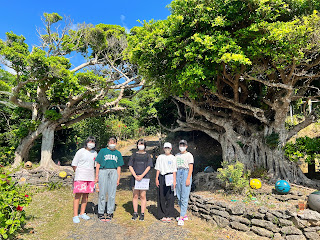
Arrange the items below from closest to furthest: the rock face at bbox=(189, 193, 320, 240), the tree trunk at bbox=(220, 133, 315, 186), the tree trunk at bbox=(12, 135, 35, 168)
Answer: the rock face at bbox=(189, 193, 320, 240) → the tree trunk at bbox=(220, 133, 315, 186) → the tree trunk at bbox=(12, 135, 35, 168)

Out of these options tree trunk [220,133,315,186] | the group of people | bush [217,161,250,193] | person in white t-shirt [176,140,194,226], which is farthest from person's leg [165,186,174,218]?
tree trunk [220,133,315,186]

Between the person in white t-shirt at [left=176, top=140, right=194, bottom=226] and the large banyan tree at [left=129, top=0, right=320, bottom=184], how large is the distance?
2585 millimetres

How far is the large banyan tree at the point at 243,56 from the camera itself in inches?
247

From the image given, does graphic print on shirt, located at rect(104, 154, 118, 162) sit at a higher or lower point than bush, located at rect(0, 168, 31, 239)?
higher

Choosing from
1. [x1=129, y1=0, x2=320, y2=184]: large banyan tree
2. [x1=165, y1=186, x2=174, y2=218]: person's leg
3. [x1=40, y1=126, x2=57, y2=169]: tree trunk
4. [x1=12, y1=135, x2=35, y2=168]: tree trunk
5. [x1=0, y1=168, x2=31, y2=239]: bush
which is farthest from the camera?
[x1=12, y1=135, x2=35, y2=168]: tree trunk

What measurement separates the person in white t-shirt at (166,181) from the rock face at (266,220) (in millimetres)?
1230

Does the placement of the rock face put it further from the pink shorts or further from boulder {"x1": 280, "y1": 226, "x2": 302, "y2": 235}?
the pink shorts

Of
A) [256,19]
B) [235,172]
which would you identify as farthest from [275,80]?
[235,172]

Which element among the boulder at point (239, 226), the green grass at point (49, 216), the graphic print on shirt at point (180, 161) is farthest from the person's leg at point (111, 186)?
the boulder at point (239, 226)

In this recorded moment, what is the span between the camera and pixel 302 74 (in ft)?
22.7

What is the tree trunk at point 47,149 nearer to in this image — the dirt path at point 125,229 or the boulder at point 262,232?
the dirt path at point 125,229

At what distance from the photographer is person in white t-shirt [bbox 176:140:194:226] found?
5418 mm

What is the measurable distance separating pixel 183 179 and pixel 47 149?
978 cm

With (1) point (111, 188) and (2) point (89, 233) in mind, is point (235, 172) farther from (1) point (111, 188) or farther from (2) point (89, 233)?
(2) point (89, 233)
